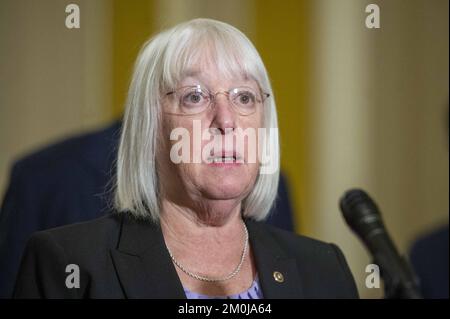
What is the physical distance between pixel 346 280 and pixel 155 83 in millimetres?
554

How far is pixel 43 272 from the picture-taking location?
3.94 ft

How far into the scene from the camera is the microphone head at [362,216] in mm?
1001

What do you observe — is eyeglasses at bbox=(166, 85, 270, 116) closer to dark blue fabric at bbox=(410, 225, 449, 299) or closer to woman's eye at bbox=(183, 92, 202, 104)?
woman's eye at bbox=(183, 92, 202, 104)

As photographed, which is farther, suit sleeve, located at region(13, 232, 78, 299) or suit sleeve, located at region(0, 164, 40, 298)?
suit sleeve, located at region(0, 164, 40, 298)

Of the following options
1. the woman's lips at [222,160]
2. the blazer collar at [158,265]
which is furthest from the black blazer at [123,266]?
the woman's lips at [222,160]

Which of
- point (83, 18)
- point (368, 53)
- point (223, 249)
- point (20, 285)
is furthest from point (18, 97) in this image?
point (368, 53)

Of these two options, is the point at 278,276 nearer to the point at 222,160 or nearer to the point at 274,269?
the point at 274,269

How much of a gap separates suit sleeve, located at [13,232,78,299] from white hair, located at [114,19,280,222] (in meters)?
0.18

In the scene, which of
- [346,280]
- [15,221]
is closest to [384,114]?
[346,280]

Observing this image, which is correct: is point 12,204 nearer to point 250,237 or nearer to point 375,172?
point 250,237

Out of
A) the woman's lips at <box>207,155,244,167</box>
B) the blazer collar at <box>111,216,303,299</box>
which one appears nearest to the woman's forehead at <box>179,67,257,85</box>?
the woman's lips at <box>207,155,244,167</box>

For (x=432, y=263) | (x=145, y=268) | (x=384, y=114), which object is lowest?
(x=432, y=263)

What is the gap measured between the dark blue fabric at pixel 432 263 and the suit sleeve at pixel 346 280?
1.00 feet

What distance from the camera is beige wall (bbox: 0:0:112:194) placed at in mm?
1514
